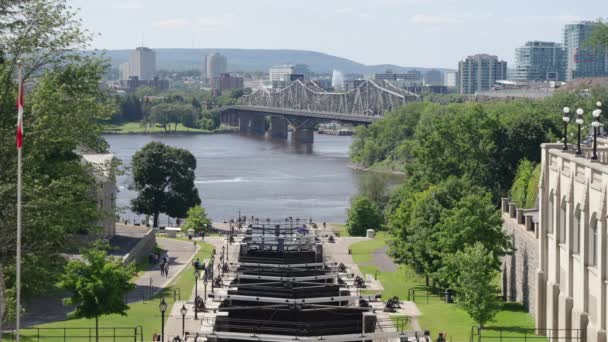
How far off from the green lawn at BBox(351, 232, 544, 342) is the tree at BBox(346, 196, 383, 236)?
19.3 metres

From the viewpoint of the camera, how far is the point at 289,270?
51.8 metres

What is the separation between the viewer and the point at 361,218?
254 ft

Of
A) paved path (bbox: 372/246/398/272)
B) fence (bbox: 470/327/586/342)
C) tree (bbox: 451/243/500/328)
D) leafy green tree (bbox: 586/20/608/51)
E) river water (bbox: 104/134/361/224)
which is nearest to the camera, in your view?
fence (bbox: 470/327/586/342)

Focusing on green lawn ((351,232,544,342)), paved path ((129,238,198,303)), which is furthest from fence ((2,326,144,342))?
green lawn ((351,232,544,342))

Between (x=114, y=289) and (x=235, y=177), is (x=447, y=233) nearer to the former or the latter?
(x=114, y=289)

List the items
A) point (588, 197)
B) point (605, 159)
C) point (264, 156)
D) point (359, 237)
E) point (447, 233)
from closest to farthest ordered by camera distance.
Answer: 1. point (588, 197)
2. point (605, 159)
3. point (447, 233)
4. point (359, 237)
5. point (264, 156)

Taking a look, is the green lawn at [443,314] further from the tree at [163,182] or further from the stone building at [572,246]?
the tree at [163,182]

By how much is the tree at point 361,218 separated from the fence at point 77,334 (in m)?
38.5

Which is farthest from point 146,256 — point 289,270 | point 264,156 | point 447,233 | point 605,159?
point 264,156

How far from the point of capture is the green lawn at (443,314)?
131ft

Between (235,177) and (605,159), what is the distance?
9347 cm

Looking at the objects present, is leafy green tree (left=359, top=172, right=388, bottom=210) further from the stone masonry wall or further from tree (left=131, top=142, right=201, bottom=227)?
the stone masonry wall

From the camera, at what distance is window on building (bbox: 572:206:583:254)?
35287 millimetres

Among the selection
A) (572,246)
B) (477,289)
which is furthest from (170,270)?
(572,246)
